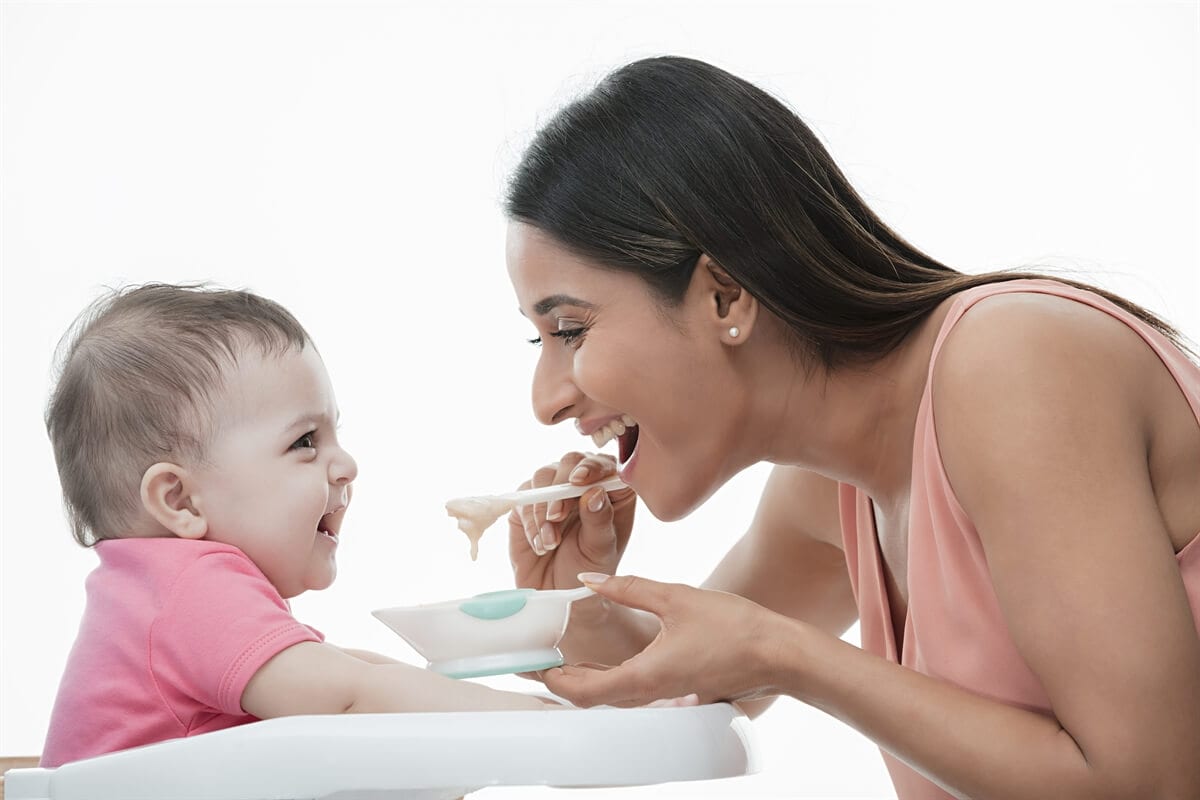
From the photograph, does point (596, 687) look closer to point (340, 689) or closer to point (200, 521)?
point (340, 689)

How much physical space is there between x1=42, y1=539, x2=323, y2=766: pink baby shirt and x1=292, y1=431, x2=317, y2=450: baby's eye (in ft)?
0.47

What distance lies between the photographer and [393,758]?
0.87 metres

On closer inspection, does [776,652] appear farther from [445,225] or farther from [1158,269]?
[1158,269]

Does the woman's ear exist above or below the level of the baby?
above

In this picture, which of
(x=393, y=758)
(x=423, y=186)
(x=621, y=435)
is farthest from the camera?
(x=423, y=186)

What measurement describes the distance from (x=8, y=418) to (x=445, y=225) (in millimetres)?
1122

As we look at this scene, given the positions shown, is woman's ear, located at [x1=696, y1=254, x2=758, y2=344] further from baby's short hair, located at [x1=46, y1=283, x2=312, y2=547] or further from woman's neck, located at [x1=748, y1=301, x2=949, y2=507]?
baby's short hair, located at [x1=46, y1=283, x2=312, y2=547]

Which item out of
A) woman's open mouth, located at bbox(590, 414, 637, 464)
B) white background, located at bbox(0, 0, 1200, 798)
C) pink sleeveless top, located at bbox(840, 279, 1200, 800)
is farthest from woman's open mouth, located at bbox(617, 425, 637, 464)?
white background, located at bbox(0, 0, 1200, 798)

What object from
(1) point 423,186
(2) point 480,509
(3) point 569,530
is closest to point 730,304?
(2) point 480,509

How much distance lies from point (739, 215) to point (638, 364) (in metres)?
0.19

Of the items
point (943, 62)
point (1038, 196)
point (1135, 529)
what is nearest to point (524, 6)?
point (943, 62)

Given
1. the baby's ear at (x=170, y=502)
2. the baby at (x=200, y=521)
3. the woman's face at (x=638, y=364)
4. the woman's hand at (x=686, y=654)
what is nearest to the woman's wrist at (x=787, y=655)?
the woman's hand at (x=686, y=654)

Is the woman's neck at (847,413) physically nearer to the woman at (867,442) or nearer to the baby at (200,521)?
the woman at (867,442)

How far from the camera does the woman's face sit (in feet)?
4.42
